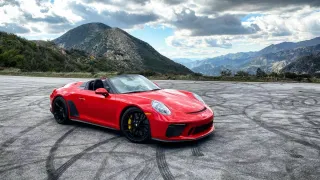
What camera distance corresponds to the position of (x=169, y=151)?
5520 mm

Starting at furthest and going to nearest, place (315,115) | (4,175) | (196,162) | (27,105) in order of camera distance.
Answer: (27,105)
(315,115)
(196,162)
(4,175)

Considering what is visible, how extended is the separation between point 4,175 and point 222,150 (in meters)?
3.42

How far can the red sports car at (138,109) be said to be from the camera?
18.6ft

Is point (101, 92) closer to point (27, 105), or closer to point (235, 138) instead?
point (235, 138)

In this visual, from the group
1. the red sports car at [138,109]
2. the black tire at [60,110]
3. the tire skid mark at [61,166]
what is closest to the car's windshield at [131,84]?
the red sports car at [138,109]

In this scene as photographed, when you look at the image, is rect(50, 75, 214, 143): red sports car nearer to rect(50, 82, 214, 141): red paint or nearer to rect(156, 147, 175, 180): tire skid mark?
rect(50, 82, 214, 141): red paint

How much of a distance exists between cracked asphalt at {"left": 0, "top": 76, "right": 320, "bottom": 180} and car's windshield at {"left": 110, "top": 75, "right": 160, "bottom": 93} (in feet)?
3.23

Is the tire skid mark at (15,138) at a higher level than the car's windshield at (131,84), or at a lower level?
lower

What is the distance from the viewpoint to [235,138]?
6230 mm

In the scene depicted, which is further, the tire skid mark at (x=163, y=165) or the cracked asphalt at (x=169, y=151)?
the cracked asphalt at (x=169, y=151)

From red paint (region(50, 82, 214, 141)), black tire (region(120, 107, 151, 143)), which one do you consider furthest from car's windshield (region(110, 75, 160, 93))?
black tire (region(120, 107, 151, 143))

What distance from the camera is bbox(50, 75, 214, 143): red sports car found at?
568cm

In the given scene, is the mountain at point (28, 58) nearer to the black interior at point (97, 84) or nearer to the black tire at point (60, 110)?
the black tire at point (60, 110)

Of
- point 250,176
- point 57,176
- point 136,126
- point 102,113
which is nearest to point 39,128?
point 102,113
